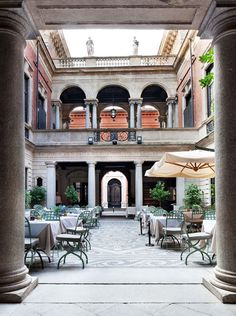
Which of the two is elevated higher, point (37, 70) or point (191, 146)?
point (37, 70)

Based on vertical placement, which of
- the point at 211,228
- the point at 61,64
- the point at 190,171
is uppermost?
the point at 61,64

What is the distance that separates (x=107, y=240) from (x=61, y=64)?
15238 millimetres

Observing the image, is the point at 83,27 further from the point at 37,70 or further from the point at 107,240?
the point at 37,70

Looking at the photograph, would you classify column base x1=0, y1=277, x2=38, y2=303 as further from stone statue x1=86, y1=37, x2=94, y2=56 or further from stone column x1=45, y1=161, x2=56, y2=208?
stone statue x1=86, y1=37, x2=94, y2=56

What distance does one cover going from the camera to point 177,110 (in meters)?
Result: 21.9

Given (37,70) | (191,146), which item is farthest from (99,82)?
(191,146)

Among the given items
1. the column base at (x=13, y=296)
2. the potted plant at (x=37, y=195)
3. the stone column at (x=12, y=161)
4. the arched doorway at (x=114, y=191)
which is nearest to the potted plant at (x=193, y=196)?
the potted plant at (x=37, y=195)

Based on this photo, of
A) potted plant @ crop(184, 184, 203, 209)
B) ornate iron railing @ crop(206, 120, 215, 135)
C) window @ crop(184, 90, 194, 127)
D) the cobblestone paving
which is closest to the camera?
the cobblestone paving

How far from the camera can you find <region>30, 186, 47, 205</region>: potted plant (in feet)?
53.6

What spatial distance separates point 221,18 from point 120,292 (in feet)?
10.8

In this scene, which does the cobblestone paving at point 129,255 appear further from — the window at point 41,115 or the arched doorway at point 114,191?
the arched doorway at point 114,191

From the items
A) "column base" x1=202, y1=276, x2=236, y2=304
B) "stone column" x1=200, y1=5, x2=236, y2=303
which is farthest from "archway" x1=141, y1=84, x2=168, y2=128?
"column base" x1=202, y1=276, x2=236, y2=304

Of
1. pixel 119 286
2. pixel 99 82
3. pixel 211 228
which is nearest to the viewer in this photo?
pixel 119 286

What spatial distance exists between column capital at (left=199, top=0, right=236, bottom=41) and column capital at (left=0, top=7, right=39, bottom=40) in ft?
7.05
